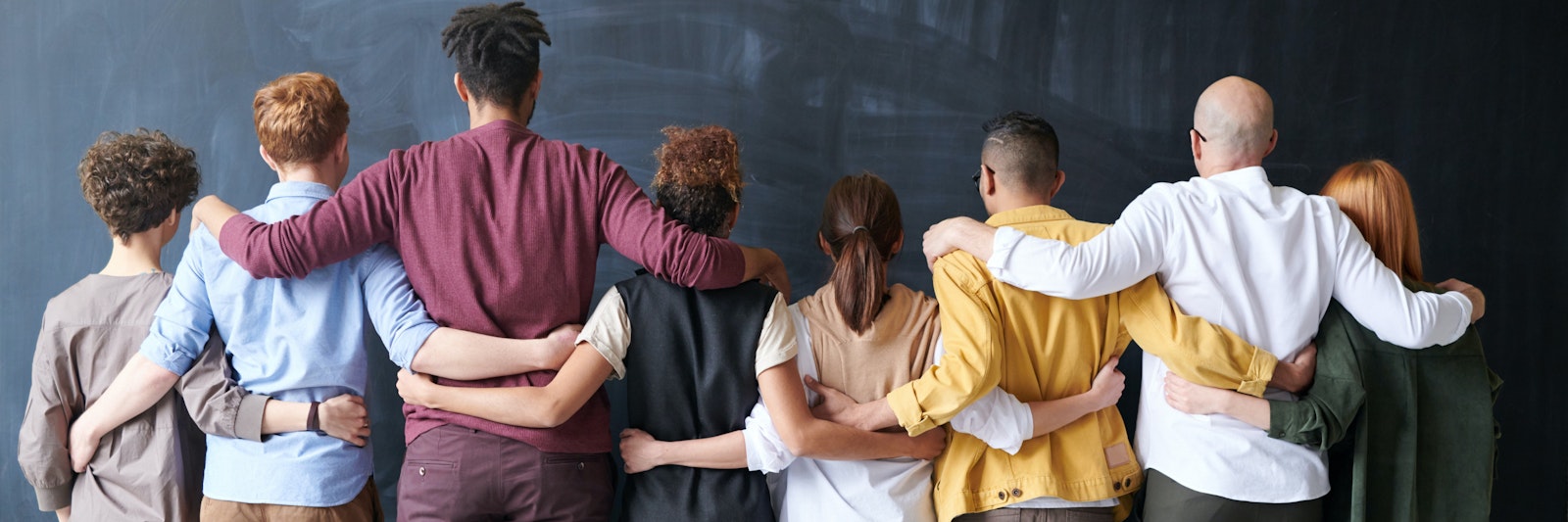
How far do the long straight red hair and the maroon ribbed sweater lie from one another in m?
1.16

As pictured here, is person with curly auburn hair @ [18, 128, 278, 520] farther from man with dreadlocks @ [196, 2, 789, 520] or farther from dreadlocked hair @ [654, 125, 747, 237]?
dreadlocked hair @ [654, 125, 747, 237]

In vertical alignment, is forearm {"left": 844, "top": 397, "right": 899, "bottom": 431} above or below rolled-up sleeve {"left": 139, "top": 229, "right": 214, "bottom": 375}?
below

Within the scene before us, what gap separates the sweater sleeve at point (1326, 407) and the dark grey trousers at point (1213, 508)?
13 centimetres

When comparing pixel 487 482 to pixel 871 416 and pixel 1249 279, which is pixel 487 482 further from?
pixel 1249 279

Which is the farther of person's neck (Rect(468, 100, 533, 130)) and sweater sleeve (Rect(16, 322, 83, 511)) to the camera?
sweater sleeve (Rect(16, 322, 83, 511))

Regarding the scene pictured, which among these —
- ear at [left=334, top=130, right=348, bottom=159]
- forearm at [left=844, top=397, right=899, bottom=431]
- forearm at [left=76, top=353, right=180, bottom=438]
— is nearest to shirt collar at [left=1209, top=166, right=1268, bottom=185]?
forearm at [left=844, top=397, right=899, bottom=431]

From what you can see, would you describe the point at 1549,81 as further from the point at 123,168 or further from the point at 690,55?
the point at 123,168

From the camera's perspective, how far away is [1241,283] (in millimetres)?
1794

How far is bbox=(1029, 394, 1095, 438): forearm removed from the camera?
1.84 meters

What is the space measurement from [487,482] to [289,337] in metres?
0.48

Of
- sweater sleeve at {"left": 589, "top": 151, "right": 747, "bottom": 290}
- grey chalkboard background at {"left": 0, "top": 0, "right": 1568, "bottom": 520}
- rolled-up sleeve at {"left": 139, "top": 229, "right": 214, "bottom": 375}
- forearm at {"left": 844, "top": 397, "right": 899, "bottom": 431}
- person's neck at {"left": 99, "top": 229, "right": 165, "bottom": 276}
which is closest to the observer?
sweater sleeve at {"left": 589, "top": 151, "right": 747, "bottom": 290}

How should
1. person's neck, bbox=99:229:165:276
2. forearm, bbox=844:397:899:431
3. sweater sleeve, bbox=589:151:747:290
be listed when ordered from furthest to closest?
person's neck, bbox=99:229:165:276 < forearm, bbox=844:397:899:431 < sweater sleeve, bbox=589:151:747:290

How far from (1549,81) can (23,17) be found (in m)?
3.93

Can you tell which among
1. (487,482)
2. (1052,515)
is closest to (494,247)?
(487,482)
